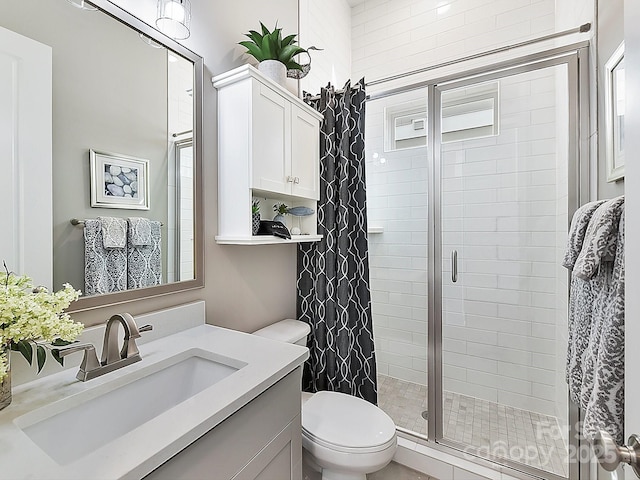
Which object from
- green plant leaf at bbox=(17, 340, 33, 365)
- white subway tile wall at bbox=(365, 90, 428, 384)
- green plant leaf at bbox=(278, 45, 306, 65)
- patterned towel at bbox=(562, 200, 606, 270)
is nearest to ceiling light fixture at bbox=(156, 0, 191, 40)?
green plant leaf at bbox=(278, 45, 306, 65)

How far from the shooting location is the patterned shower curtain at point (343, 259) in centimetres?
181

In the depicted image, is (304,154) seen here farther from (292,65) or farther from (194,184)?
(194,184)

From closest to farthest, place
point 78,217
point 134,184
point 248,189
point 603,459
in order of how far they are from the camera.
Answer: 1. point 603,459
2. point 78,217
3. point 134,184
4. point 248,189

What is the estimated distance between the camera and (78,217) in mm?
941

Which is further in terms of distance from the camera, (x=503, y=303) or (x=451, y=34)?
(x=451, y=34)

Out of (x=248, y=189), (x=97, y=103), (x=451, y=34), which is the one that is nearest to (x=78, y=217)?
(x=97, y=103)

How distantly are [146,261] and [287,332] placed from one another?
77cm

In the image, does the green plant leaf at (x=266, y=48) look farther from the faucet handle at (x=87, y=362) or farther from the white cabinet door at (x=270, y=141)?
the faucet handle at (x=87, y=362)

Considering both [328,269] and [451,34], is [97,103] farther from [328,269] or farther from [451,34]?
[451,34]

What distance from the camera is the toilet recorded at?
3.91 feet

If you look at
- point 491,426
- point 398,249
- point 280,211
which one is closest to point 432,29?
point 398,249

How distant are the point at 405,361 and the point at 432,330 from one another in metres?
0.47

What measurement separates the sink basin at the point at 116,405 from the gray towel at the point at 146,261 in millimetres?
298

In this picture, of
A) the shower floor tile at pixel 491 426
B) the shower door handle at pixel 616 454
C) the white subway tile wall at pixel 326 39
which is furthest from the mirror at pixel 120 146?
the shower floor tile at pixel 491 426
